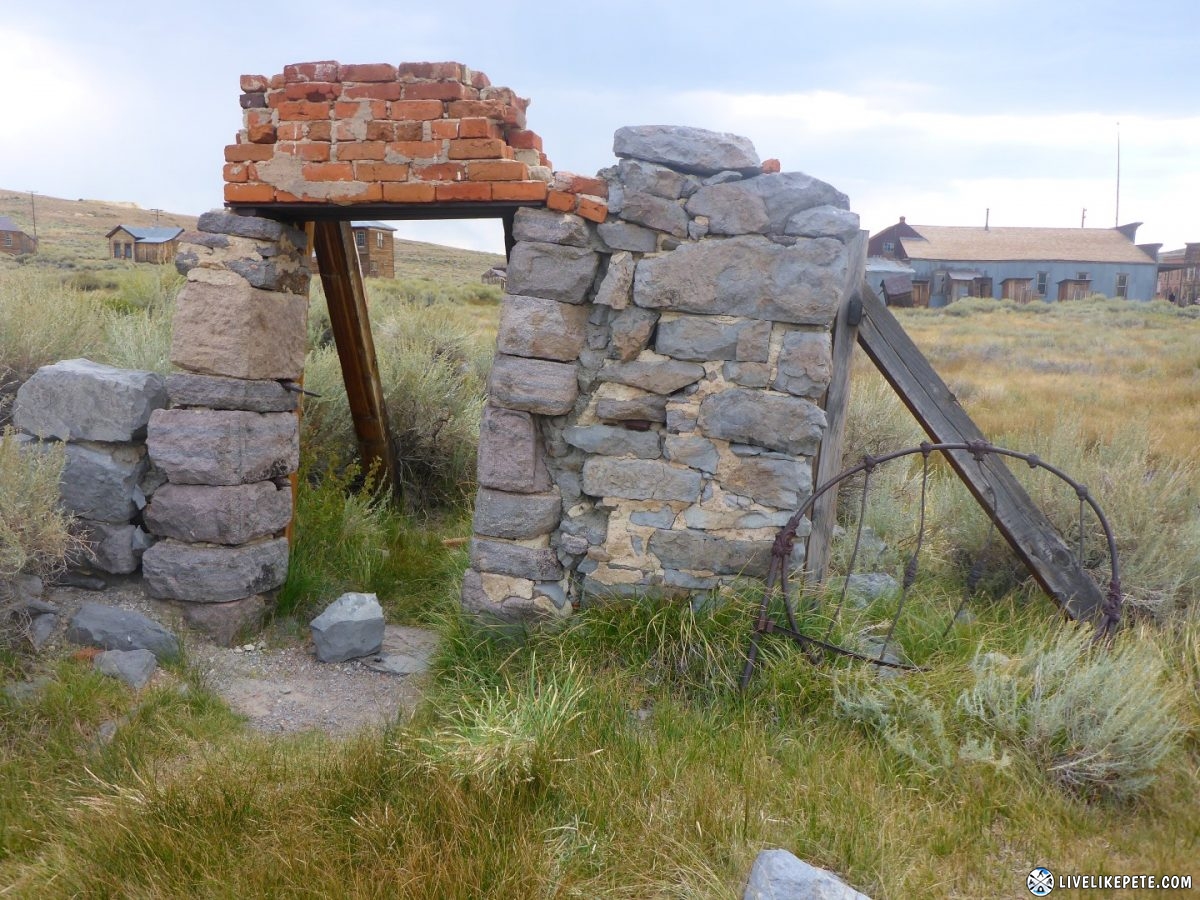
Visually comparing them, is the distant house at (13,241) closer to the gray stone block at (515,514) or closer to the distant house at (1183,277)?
the gray stone block at (515,514)

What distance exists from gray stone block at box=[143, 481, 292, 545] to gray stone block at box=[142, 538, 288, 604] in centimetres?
6

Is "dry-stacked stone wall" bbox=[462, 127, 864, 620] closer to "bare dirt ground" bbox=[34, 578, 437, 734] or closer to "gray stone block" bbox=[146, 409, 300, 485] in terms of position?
"bare dirt ground" bbox=[34, 578, 437, 734]

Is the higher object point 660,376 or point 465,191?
point 465,191

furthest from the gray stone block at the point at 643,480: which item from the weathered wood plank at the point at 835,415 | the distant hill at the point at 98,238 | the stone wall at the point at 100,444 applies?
the distant hill at the point at 98,238

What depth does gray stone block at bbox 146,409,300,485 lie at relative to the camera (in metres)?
4.33

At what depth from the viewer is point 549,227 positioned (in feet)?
12.6

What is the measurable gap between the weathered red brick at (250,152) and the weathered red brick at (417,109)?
66 centimetres

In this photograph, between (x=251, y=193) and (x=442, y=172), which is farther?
(x=251, y=193)

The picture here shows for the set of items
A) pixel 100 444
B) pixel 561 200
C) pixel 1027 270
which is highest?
pixel 1027 270

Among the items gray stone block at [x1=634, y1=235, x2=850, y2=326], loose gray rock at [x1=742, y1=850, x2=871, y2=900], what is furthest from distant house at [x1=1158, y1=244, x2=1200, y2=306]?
loose gray rock at [x1=742, y1=850, x2=871, y2=900]

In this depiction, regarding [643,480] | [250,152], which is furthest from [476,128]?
[643,480]

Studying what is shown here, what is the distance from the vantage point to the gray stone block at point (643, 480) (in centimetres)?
392

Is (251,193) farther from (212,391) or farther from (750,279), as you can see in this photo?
(750,279)

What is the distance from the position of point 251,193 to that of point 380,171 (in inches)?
27.2
